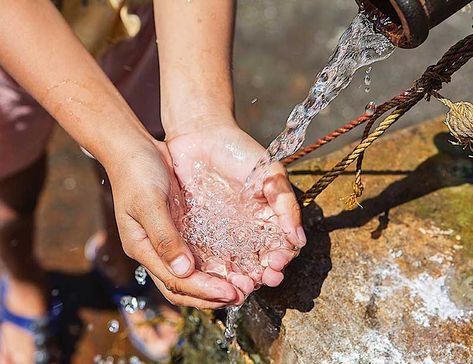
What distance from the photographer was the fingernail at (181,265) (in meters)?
1.49

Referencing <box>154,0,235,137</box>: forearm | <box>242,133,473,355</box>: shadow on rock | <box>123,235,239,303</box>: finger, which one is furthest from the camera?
<box>154,0,235,137</box>: forearm

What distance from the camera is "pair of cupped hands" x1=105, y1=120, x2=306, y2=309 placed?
1.50m

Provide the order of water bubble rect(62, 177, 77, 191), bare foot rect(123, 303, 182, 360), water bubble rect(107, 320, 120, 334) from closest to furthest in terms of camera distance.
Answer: bare foot rect(123, 303, 182, 360)
water bubble rect(107, 320, 120, 334)
water bubble rect(62, 177, 77, 191)

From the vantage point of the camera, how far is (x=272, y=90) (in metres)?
3.52

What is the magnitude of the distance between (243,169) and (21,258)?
1343mm

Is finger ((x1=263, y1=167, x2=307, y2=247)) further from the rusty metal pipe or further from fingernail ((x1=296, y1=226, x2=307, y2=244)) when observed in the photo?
the rusty metal pipe

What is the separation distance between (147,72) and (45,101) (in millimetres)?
636

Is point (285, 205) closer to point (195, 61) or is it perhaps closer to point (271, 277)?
point (271, 277)

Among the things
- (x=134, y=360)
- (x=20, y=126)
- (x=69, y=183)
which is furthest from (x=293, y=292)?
(x=69, y=183)

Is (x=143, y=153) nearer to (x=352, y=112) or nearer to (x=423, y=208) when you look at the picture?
(x=423, y=208)

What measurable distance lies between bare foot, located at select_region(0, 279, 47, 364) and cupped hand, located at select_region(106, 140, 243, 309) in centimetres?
128

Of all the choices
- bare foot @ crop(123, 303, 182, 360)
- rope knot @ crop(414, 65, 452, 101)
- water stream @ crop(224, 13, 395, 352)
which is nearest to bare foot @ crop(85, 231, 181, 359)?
bare foot @ crop(123, 303, 182, 360)

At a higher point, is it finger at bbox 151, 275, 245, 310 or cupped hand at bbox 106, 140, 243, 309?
cupped hand at bbox 106, 140, 243, 309

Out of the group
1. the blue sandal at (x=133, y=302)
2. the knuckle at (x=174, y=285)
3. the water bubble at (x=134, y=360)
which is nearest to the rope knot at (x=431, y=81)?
the knuckle at (x=174, y=285)
